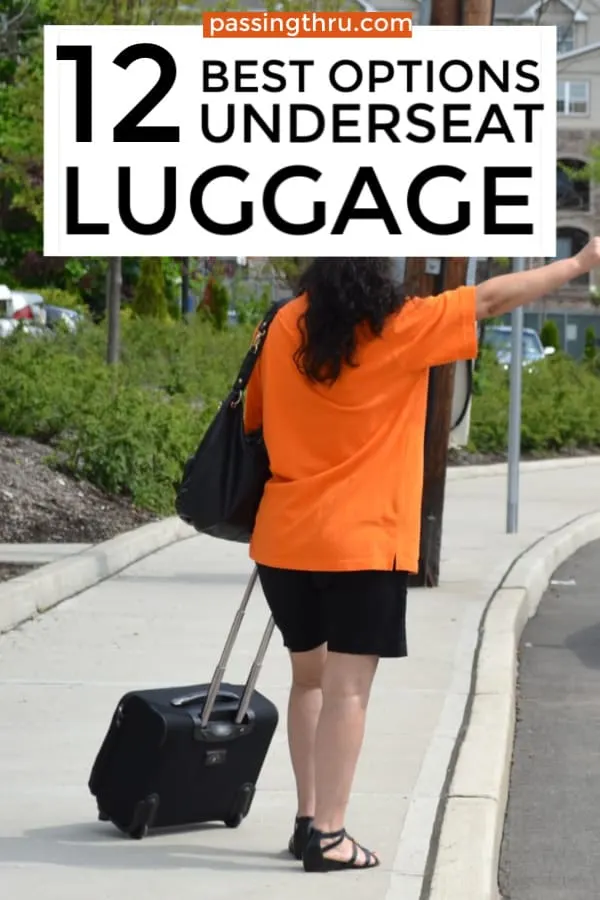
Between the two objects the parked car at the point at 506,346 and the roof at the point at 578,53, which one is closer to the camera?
the parked car at the point at 506,346

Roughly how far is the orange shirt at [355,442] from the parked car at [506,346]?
24.2 m

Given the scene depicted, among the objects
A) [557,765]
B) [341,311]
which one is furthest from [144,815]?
[557,765]

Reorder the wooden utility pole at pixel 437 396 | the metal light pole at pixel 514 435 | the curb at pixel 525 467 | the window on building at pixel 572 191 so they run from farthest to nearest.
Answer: the window on building at pixel 572 191 → the curb at pixel 525 467 → the metal light pole at pixel 514 435 → the wooden utility pole at pixel 437 396

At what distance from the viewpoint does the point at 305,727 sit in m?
5.36

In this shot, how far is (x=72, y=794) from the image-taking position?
6199mm

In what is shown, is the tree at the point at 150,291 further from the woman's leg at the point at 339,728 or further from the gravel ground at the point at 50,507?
the woman's leg at the point at 339,728

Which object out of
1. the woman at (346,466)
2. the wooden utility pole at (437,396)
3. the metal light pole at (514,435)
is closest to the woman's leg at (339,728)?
the woman at (346,466)

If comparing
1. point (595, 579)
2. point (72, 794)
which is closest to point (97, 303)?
point (595, 579)

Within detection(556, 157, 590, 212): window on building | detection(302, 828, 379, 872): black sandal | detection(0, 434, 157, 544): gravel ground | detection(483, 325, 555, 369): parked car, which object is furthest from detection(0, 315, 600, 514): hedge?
detection(556, 157, 590, 212): window on building

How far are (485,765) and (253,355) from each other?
6.73 ft

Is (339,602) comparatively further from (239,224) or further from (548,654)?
(239,224)

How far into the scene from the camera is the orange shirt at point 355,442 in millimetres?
5027

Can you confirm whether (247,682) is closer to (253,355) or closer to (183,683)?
(253,355)

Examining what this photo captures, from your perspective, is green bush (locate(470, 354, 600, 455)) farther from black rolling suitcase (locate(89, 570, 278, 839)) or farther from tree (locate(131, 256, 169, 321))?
black rolling suitcase (locate(89, 570, 278, 839))
